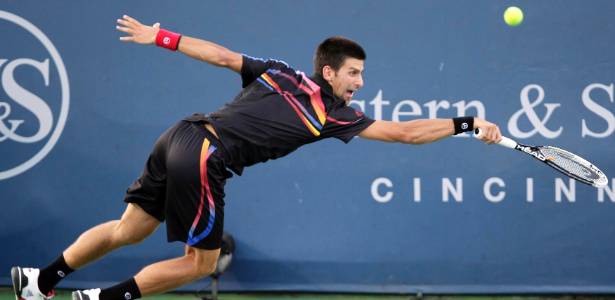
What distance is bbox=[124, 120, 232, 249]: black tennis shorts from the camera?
5.84 meters

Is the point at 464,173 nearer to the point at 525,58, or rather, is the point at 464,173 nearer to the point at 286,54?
the point at 525,58

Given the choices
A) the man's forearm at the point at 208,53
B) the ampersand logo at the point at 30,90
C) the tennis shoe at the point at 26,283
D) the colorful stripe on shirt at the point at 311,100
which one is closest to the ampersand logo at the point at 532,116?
the colorful stripe on shirt at the point at 311,100

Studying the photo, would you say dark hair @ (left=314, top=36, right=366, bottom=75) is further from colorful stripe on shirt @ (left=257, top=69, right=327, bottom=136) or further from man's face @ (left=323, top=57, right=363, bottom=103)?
colorful stripe on shirt @ (left=257, top=69, right=327, bottom=136)

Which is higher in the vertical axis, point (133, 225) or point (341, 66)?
point (341, 66)

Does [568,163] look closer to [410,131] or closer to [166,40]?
[410,131]

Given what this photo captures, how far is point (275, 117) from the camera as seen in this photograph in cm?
595

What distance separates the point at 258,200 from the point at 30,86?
1871 millimetres

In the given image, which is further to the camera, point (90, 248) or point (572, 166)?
point (572, 166)

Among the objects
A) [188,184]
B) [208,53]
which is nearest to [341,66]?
[208,53]

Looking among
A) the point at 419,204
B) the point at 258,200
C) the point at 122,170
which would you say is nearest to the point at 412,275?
the point at 419,204

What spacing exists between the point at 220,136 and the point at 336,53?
82 cm

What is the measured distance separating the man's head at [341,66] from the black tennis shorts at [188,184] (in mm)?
745

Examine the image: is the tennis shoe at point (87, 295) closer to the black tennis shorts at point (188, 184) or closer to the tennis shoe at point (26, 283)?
the tennis shoe at point (26, 283)

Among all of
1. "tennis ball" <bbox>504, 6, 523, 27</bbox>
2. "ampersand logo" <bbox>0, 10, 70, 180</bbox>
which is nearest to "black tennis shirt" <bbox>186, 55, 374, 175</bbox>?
"tennis ball" <bbox>504, 6, 523, 27</bbox>
